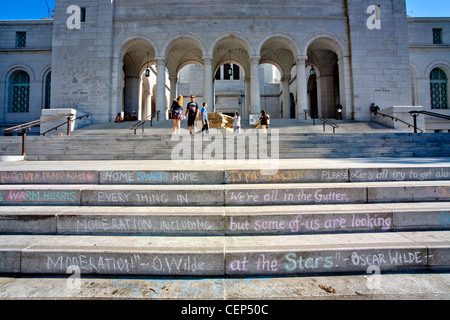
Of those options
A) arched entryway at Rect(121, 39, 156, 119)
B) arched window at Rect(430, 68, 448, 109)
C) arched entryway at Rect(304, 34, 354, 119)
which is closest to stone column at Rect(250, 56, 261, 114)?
arched entryway at Rect(304, 34, 354, 119)

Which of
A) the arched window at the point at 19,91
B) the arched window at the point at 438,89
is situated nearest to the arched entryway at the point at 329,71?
the arched window at the point at 438,89

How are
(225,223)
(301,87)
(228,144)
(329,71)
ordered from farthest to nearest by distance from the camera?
(329,71) < (301,87) < (228,144) < (225,223)

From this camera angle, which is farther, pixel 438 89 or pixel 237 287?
pixel 438 89

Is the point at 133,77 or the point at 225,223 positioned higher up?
the point at 133,77

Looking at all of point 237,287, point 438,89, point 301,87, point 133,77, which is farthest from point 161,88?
point 438,89

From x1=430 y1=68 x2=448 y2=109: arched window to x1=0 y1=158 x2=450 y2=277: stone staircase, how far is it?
22511mm

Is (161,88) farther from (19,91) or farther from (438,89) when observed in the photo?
(438,89)

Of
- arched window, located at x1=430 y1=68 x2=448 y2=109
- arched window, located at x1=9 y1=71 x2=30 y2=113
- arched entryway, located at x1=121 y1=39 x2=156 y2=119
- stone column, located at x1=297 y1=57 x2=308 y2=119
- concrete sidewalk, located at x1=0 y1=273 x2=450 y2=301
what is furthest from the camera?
arched entryway, located at x1=121 y1=39 x2=156 y2=119

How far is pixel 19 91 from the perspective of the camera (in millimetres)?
19672

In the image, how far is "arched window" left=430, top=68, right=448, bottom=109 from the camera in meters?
20.0

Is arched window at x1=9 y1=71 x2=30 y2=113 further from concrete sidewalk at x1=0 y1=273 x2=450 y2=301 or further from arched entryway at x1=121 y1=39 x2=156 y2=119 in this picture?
concrete sidewalk at x1=0 y1=273 x2=450 y2=301

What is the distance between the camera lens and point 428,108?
1939 centimetres

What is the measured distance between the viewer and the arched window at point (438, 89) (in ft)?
65.6

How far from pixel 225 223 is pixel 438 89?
2693 centimetres
